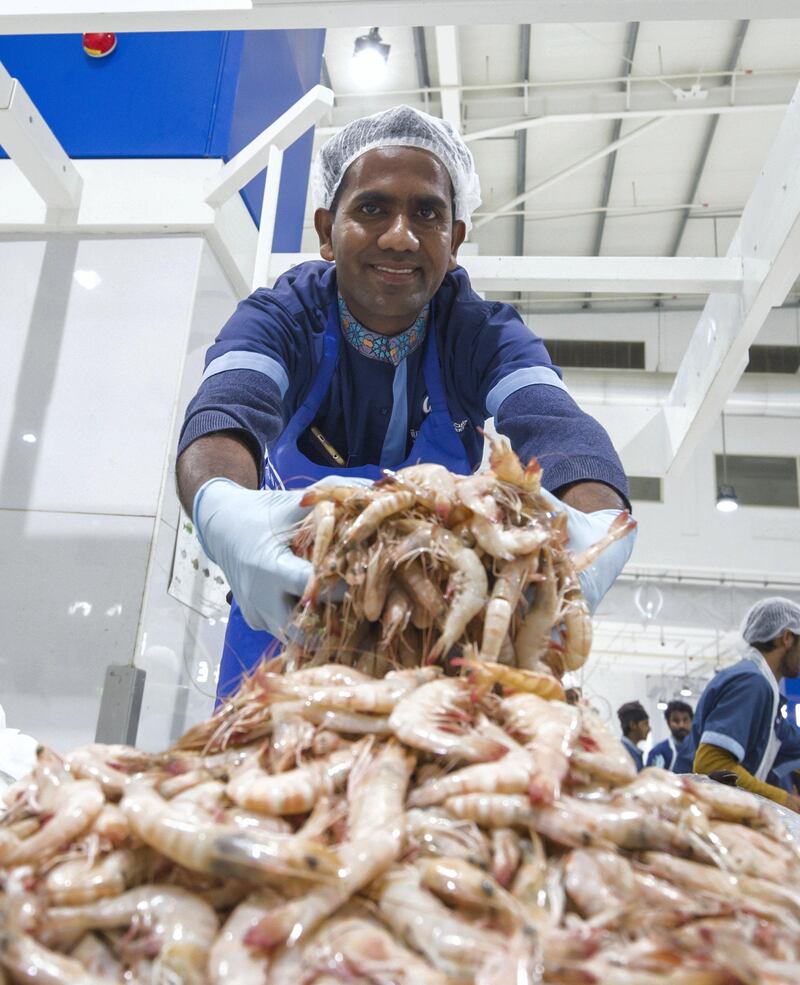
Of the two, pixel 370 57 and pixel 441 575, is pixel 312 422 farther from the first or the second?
pixel 370 57

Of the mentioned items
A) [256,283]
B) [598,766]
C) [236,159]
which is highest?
[236,159]

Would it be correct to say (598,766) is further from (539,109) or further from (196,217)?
(539,109)

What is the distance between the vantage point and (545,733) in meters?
1.20

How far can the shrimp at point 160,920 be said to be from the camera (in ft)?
2.99

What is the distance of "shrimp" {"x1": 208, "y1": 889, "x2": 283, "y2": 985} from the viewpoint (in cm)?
87

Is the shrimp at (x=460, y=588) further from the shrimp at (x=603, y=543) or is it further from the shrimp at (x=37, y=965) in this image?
the shrimp at (x=37, y=965)

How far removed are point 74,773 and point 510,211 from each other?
36.9 feet

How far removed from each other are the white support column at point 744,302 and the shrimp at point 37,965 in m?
3.69

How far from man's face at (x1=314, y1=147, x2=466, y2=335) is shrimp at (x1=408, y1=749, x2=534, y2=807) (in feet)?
5.28

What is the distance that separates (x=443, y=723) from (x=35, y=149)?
332cm

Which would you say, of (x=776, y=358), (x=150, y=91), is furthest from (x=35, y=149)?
(x=776, y=358)

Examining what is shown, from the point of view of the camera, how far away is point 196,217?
398 centimetres

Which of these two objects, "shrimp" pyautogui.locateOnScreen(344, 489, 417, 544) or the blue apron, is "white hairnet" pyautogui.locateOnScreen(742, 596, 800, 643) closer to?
the blue apron

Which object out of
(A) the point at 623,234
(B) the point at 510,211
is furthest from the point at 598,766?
(A) the point at 623,234
